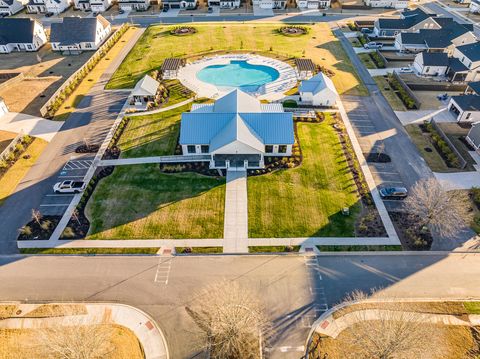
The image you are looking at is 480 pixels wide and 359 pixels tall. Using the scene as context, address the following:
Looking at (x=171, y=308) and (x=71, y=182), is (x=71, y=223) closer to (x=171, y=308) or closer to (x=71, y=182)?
(x=71, y=182)

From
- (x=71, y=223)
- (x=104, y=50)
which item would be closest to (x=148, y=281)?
(x=71, y=223)

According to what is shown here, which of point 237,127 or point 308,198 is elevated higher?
point 237,127

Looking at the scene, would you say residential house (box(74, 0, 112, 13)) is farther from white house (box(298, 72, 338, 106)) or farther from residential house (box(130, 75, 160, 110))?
white house (box(298, 72, 338, 106))

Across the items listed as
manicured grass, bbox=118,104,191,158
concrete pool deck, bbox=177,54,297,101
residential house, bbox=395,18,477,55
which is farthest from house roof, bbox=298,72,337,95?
residential house, bbox=395,18,477,55

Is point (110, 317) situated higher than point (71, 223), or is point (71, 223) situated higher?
point (71, 223)

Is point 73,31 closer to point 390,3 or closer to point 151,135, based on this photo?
point 151,135

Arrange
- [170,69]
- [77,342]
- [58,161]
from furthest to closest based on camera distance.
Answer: [170,69]
[58,161]
[77,342]

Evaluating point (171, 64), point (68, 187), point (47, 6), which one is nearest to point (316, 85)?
point (171, 64)

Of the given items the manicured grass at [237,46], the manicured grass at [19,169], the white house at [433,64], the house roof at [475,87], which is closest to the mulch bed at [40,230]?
the manicured grass at [19,169]

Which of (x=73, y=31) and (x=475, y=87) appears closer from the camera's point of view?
(x=475, y=87)
